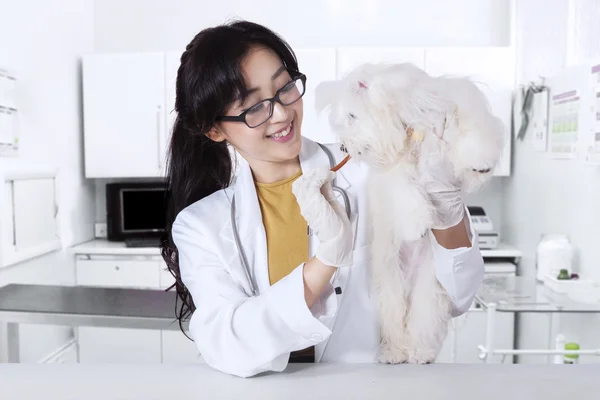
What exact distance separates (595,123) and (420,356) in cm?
182

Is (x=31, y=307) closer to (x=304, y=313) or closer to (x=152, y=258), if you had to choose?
(x=152, y=258)

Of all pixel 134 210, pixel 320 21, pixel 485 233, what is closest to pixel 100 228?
pixel 134 210

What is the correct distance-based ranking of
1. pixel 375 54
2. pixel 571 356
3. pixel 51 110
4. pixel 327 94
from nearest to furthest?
pixel 327 94, pixel 571 356, pixel 51 110, pixel 375 54

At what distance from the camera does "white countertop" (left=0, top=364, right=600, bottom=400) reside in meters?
0.83

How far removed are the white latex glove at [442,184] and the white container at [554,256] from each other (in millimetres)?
1797

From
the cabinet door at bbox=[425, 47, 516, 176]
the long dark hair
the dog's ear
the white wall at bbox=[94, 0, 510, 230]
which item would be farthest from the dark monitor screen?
the dog's ear

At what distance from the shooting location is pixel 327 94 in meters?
1.00

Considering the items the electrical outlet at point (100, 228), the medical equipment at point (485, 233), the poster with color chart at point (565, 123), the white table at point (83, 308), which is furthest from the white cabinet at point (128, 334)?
the poster with color chart at point (565, 123)

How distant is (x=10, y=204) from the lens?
2912mm

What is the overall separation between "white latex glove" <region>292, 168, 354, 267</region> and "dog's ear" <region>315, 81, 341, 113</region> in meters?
0.14

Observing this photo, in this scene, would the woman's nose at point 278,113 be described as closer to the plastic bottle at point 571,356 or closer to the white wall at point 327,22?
the plastic bottle at point 571,356

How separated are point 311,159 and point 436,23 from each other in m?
2.93

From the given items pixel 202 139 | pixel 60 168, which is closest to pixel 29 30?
pixel 60 168

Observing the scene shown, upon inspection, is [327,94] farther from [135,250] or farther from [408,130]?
[135,250]
